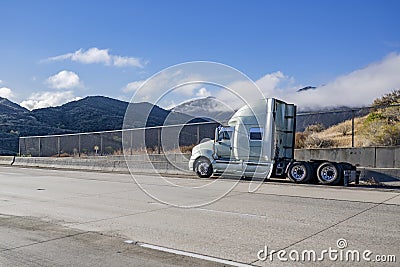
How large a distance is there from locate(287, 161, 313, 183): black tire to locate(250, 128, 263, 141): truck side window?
6.64ft

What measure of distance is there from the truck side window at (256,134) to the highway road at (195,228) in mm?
5434

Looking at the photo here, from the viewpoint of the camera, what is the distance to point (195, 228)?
9.12m

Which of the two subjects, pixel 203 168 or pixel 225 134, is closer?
pixel 225 134

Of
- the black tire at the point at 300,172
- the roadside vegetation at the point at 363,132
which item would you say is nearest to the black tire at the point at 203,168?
the black tire at the point at 300,172

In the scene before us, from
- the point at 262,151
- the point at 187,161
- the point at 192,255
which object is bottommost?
the point at 192,255

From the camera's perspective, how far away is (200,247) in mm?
7484

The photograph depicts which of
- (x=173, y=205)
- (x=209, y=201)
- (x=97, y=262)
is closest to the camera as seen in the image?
(x=97, y=262)

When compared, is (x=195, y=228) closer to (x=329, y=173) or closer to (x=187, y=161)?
(x=329, y=173)

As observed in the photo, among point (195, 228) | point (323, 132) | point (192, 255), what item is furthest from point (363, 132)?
point (192, 255)

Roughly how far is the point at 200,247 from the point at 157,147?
835 inches

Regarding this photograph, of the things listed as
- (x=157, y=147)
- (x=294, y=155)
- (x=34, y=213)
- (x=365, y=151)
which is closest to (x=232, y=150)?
(x=294, y=155)

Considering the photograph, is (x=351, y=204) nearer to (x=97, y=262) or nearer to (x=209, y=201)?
(x=209, y=201)

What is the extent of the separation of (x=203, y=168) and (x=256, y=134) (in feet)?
11.7

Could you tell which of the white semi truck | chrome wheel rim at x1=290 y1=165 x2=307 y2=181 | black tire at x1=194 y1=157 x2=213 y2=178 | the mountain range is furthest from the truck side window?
the mountain range
